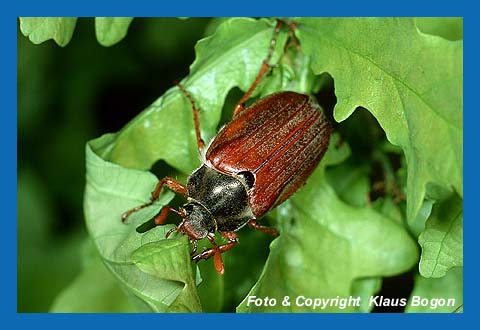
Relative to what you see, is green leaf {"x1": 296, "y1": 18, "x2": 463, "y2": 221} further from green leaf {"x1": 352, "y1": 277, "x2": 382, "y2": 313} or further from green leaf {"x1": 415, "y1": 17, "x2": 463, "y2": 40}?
green leaf {"x1": 352, "y1": 277, "x2": 382, "y2": 313}

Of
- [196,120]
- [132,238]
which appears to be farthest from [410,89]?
[132,238]

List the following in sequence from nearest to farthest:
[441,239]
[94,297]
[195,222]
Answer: [441,239] → [195,222] → [94,297]

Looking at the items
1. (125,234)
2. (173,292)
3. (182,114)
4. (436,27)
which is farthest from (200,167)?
(436,27)

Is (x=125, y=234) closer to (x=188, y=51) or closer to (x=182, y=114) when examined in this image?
(x=182, y=114)

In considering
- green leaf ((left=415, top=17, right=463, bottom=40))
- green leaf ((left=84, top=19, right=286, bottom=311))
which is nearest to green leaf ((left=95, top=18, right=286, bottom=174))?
green leaf ((left=84, top=19, right=286, bottom=311))

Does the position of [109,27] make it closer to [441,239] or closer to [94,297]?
[94,297]

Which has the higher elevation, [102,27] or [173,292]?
[102,27]

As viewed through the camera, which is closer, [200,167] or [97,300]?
[200,167]
